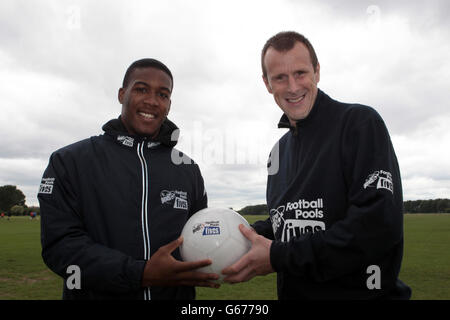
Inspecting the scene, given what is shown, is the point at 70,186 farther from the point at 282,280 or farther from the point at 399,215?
the point at 399,215

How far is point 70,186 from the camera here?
3354 millimetres

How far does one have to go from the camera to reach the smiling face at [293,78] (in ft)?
11.5

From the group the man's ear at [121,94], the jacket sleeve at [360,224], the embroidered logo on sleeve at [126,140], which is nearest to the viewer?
the jacket sleeve at [360,224]

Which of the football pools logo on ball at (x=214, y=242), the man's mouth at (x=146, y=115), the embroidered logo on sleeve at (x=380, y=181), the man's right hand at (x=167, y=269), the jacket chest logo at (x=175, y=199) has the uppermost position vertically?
the man's mouth at (x=146, y=115)

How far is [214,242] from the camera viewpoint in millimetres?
3297

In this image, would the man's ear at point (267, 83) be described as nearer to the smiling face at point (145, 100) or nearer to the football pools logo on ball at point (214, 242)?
the smiling face at point (145, 100)

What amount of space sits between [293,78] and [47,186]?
2.68m

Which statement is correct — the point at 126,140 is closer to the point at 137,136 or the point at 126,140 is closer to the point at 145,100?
the point at 137,136

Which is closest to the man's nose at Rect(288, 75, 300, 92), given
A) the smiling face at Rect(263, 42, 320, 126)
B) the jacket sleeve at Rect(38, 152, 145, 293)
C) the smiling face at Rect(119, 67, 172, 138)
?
the smiling face at Rect(263, 42, 320, 126)

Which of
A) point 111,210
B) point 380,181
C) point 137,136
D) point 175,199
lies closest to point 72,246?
point 111,210

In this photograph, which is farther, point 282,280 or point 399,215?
point 282,280

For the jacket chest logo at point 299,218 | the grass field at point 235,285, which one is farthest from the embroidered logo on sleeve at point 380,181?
the grass field at point 235,285
